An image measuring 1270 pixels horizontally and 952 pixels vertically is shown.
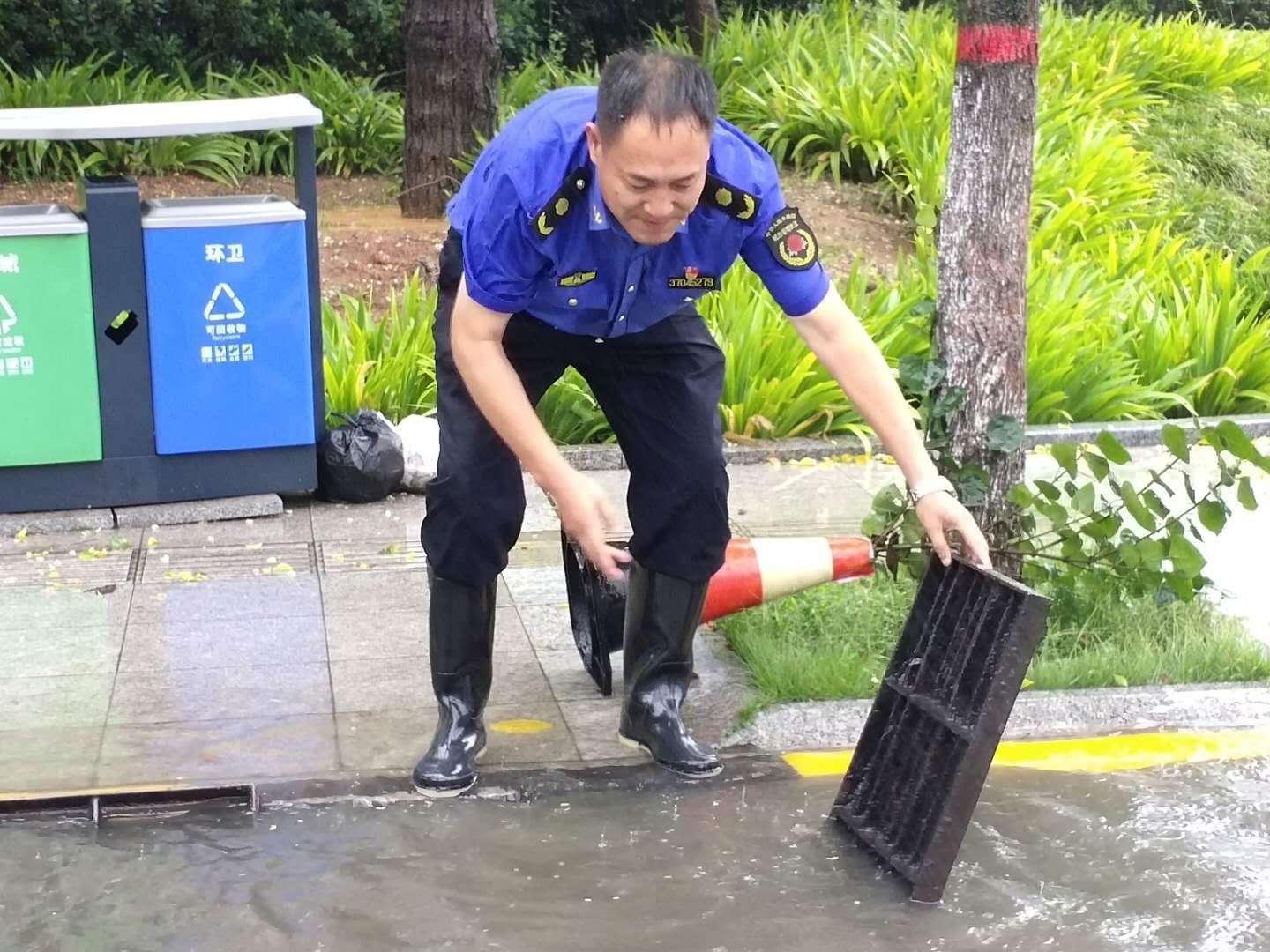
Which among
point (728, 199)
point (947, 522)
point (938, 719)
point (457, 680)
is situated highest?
point (728, 199)


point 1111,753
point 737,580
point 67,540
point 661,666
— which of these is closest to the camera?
point 661,666

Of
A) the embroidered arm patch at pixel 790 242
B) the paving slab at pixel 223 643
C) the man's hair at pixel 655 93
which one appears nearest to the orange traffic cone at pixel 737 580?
the paving slab at pixel 223 643

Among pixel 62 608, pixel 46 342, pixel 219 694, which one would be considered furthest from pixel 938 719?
pixel 46 342

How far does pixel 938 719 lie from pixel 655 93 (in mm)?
1400

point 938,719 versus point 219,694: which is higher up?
point 938,719

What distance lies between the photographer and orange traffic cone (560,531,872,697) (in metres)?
4.41

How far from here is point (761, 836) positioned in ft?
12.0

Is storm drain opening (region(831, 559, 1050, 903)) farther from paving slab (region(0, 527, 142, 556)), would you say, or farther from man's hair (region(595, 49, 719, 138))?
paving slab (region(0, 527, 142, 556))

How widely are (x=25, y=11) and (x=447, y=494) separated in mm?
10608

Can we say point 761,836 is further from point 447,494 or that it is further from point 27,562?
point 27,562

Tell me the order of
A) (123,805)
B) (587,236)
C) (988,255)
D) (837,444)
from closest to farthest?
(587,236) → (123,805) → (988,255) → (837,444)

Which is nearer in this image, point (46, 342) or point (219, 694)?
point (219, 694)

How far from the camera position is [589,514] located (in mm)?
3180

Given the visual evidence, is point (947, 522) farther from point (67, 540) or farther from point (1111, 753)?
point (67, 540)
